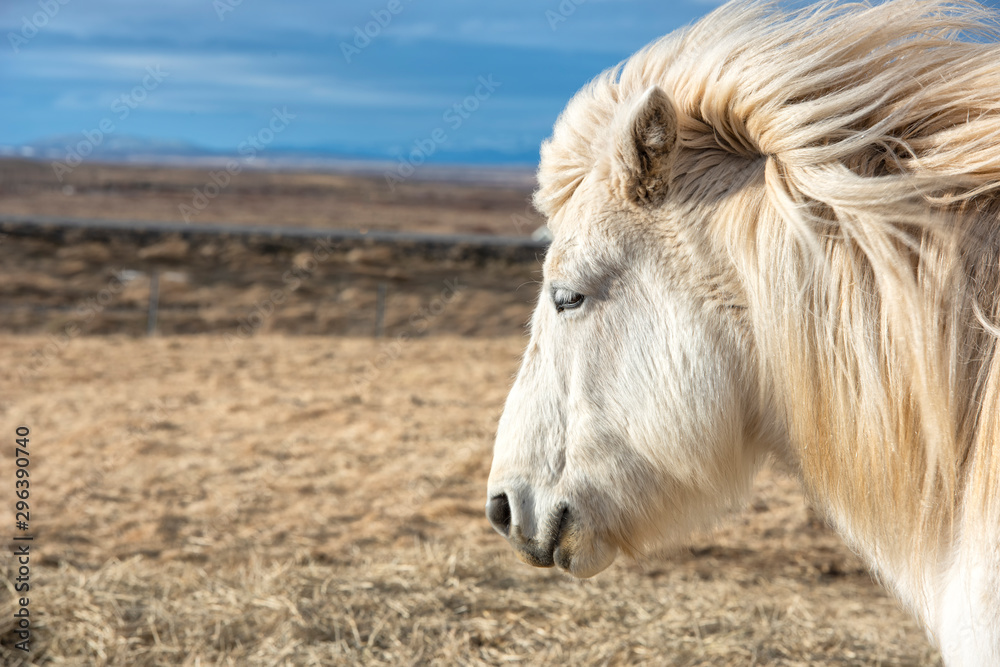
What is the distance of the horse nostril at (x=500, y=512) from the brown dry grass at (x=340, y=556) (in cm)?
117

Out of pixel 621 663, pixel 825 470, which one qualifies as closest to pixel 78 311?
pixel 621 663

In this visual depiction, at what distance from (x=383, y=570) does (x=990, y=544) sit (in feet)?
8.99

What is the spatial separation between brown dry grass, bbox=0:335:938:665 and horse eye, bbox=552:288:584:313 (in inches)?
66.0

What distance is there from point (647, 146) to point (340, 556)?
3.32 m

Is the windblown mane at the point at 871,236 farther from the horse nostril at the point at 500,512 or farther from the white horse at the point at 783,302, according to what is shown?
the horse nostril at the point at 500,512

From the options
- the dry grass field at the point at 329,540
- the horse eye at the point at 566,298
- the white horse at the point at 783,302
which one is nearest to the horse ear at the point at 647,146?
the white horse at the point at 783,302

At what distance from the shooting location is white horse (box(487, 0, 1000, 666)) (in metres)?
1.37

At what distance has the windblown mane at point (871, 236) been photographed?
1.36 meters

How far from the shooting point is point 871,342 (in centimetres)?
142

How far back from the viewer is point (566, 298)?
1.71 m

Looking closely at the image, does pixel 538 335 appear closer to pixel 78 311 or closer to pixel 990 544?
pixel 990 544

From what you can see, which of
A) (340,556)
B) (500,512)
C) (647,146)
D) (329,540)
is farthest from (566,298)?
(329,540)

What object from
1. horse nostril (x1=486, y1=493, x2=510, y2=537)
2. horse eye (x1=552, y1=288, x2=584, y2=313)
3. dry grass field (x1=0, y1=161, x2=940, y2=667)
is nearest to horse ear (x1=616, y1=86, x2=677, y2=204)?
horse eye (x1=552, y1=288, x2=584, y2=313)

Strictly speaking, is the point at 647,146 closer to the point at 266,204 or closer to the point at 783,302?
the point at 783,302
